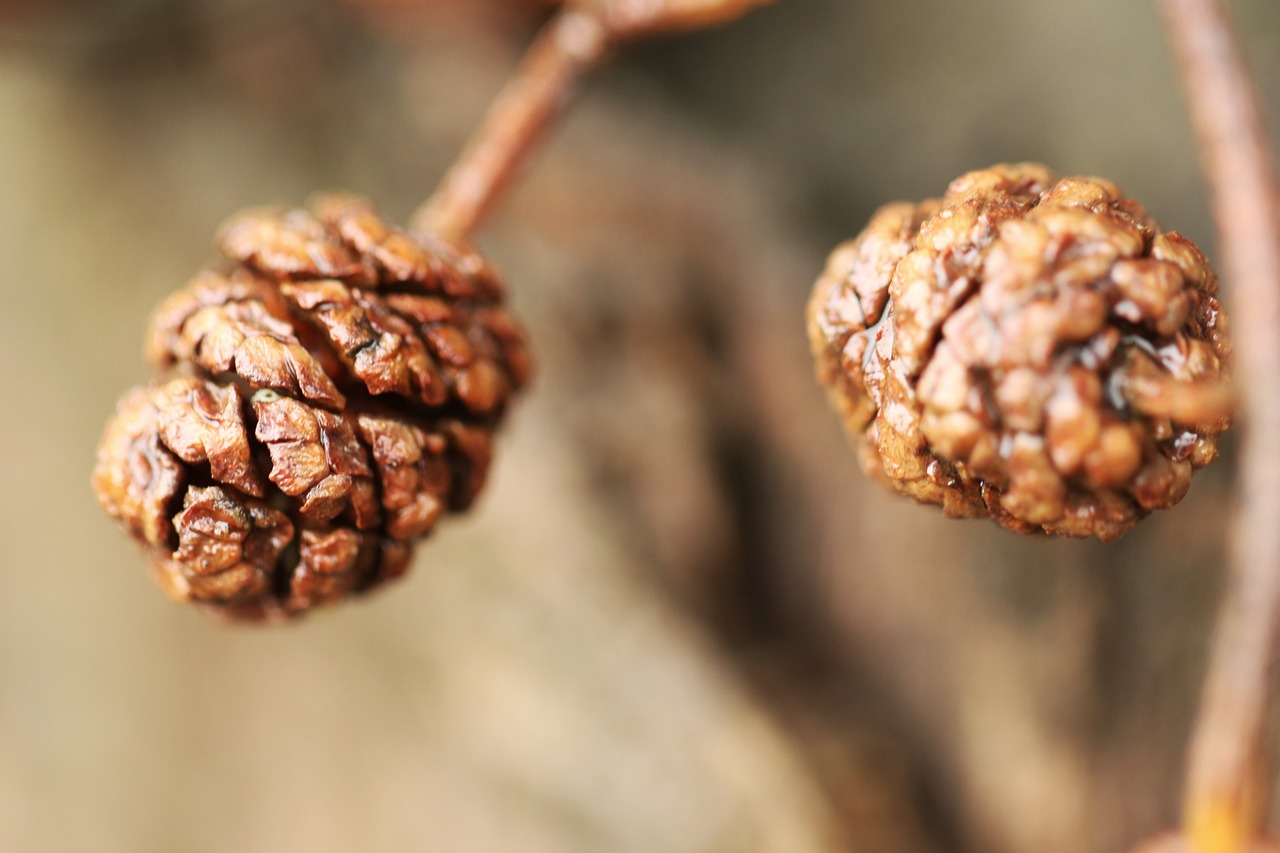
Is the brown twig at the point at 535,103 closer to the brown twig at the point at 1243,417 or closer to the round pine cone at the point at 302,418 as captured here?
the round pine cone at the point at 302,418

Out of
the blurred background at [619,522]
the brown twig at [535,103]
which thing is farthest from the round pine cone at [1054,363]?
the blurred background at [619,522]

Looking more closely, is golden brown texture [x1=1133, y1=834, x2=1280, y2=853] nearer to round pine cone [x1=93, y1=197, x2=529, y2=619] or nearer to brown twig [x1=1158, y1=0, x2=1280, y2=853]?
brown twig [x1=1158, y1=0, x2=1280, y2=853]

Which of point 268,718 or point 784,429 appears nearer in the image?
point 784,429

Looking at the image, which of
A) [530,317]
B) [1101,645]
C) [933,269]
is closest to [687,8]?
[933,269]

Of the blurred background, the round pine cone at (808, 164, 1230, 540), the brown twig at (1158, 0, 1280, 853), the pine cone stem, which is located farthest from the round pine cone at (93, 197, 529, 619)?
the blurred background

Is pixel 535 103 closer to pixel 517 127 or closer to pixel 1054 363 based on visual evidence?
pixel 517 127

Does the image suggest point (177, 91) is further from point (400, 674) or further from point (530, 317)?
point (400, 674)
